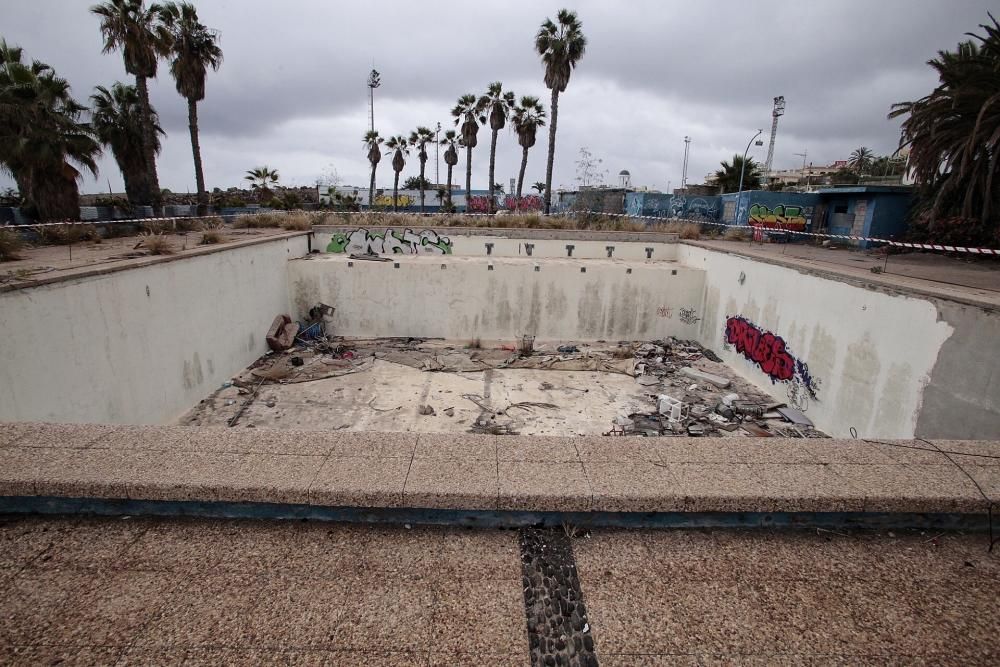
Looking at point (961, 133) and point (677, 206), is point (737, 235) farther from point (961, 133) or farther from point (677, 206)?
point (677, 206)

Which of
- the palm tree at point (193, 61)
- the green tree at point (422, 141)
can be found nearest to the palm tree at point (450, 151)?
the green tree at point (422, 141)

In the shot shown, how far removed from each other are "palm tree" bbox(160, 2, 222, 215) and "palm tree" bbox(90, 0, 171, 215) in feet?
8.44

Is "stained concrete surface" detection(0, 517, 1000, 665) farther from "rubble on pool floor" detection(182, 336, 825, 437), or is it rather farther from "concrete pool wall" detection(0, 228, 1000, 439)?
Answer: "rubble on pool floor" detection(182, 336, 825, 437)

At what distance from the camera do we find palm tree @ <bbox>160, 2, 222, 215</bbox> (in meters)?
22.7

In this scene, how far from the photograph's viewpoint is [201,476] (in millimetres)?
2541

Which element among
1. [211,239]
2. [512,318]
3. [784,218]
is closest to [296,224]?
[211,239]

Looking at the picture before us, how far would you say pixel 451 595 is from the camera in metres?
2.16

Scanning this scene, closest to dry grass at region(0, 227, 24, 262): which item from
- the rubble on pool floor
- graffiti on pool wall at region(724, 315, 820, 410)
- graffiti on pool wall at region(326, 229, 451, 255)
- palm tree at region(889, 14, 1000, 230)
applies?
A: the rubble on pool floor

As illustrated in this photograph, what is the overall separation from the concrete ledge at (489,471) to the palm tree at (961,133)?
57.7ft

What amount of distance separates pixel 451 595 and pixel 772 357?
11.6 m

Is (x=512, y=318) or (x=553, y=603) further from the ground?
(x=553, y=603)

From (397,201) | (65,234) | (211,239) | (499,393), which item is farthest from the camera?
(397,201)

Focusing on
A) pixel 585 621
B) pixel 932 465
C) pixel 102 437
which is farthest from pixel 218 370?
pixel 932 465

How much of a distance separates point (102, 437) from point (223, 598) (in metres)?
1.61
